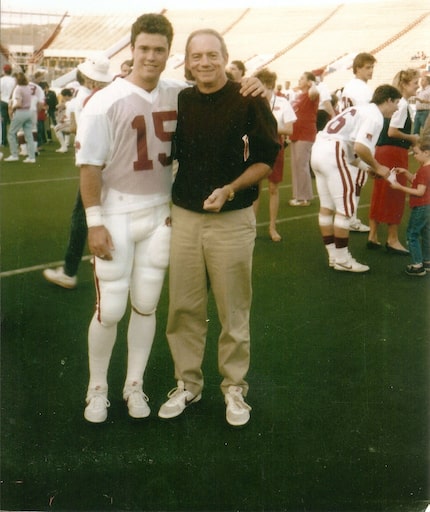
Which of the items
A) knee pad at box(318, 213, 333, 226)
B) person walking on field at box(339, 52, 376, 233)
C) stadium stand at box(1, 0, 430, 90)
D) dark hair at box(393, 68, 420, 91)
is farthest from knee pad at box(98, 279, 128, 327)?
dark hair at box(393, 68, 420, 91)

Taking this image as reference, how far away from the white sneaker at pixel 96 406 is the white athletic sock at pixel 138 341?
5.8 inches

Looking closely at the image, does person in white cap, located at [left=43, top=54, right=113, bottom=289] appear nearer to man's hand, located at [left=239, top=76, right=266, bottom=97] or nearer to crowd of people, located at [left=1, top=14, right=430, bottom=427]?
crowd of people, located at [left=1, top=14, right=430, bottom=427]

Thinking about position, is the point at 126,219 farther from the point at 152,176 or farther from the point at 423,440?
the point at 423,440

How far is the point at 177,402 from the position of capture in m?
3.11

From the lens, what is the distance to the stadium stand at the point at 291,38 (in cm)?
583

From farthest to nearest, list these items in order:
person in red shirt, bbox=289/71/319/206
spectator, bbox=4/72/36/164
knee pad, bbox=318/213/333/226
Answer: spectator, bbox=4/72/36/164 → person in red shirt, bbox=289/71/319/206 → knee pad, bbox=318/213/333/226

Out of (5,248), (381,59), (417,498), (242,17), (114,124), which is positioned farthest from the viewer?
(381,59)

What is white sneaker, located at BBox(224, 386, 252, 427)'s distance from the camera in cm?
302

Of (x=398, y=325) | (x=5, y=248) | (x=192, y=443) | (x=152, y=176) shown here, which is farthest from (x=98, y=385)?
(x=5, y=248)

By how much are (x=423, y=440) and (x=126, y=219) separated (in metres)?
1.60

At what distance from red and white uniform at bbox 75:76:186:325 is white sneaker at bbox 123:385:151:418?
1.26 ft

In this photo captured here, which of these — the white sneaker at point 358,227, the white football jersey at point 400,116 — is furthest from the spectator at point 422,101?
the white sneaker at point 358,227

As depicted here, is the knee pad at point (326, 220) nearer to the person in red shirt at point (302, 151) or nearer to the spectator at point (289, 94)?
the person in red shirt at point (302, 151)

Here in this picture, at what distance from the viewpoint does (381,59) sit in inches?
469
